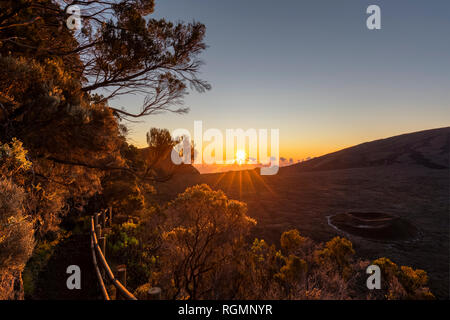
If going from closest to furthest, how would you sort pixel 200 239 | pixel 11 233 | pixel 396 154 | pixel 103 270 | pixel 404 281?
pixel 11 233
pixel 103 270
pixel 200 239
pixel 404 281
pixel 396 154

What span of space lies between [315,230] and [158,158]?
20.0 meters

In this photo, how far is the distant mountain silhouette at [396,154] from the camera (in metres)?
53.7

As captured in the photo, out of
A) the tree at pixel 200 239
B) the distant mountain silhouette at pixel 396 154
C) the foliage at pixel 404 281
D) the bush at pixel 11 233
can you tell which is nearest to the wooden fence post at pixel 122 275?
the bush at pixel 11 233

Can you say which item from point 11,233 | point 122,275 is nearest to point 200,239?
point 122,275

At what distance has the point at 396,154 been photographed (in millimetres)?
59344

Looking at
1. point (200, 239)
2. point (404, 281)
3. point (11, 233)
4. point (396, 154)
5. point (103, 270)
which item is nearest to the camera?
point (11, 233)

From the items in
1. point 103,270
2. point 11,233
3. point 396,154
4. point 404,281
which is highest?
point 396,154

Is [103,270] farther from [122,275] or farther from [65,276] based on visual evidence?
[122,275]

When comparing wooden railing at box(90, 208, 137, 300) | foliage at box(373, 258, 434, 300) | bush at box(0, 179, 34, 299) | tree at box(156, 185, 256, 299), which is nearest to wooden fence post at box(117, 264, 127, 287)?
wooden railing at box(90, 208, 137, 300)

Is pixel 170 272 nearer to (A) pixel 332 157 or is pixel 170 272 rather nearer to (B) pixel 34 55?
(B) pixel 34 55

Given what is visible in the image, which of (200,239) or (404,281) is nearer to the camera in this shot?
(200,239)

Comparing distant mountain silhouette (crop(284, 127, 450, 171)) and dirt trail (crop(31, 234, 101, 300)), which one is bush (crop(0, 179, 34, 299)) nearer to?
dirt trail (crop(31, 234, 101, 300))

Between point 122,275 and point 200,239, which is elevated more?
point 122,275
